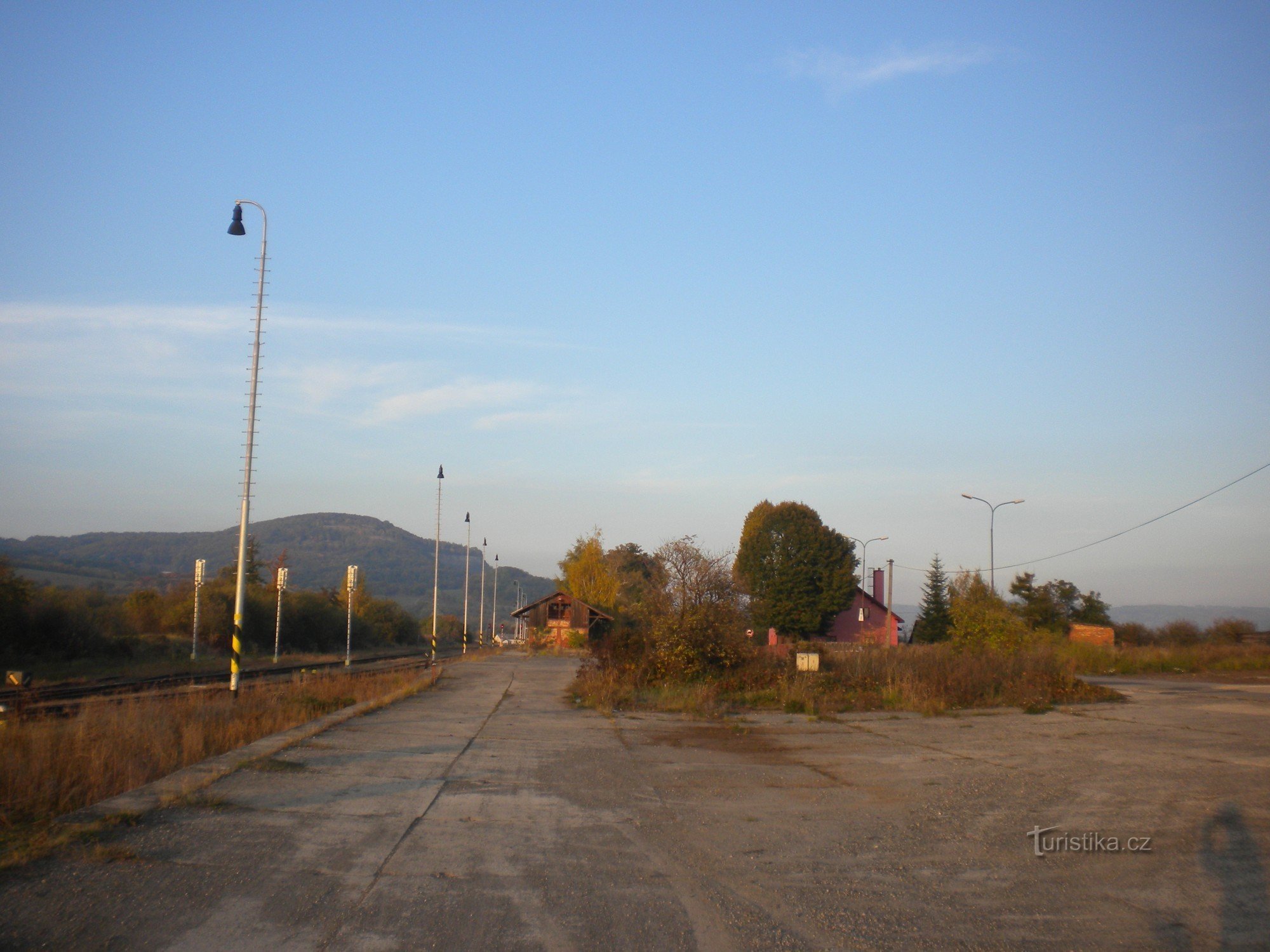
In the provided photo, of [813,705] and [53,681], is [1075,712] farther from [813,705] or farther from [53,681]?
[53,681]

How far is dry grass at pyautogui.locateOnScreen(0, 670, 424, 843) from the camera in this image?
7.01m

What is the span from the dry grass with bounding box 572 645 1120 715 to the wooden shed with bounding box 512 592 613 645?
41.0m

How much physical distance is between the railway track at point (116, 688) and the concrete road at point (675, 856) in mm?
6261

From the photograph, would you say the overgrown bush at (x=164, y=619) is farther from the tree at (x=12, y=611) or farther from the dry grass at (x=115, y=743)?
the dry grass at (x=115, y=743)

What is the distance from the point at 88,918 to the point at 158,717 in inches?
324

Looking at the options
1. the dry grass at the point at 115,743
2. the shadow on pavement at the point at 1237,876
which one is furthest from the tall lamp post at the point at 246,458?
the shadow on pavement at the point at 1237,876

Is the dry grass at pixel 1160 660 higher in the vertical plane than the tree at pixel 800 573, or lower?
lower

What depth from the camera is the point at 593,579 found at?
76.9m

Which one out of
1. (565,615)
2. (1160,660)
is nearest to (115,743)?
(1160,660)

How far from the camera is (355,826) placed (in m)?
6.88

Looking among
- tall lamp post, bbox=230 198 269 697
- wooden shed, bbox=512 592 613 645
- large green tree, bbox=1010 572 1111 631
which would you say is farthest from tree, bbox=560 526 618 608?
tall lamp post, bbox=230 198 269 697

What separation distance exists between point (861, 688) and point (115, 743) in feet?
52.3

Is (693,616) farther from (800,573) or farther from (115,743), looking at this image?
(800,573)

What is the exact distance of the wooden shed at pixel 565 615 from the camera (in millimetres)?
63781
